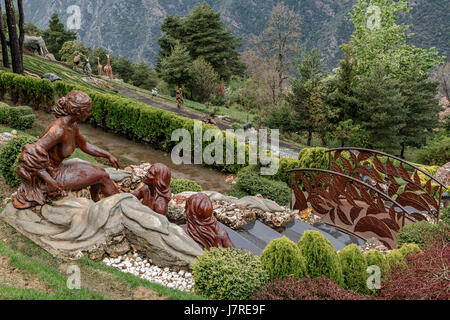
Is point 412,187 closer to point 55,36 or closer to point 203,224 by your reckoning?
point 203,224

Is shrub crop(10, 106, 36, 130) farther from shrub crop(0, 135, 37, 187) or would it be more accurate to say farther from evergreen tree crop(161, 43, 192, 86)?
evergreen tree crop(161, 43, 192, 86)

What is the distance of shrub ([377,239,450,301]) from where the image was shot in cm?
409

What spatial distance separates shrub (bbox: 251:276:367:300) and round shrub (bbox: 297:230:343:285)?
1.12ft

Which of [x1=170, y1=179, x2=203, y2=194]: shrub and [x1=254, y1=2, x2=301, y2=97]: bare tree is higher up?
[x1=254, y1=2, x2=301, y2=97]: bare tree

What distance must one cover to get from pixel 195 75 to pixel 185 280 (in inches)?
1163

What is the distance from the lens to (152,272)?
5.20m

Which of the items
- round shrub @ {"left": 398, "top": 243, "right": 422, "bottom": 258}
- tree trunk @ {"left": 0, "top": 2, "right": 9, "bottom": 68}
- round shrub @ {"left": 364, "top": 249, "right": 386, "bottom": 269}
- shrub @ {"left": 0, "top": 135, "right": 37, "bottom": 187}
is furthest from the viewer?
tree trunk @ {"left": 0, "top": 2, "right": 9, "bottom": 68}

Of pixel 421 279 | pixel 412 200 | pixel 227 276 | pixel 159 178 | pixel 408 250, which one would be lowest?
pixel 412 200

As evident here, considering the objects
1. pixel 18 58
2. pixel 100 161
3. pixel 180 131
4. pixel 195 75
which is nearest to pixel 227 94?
pixel 195 75

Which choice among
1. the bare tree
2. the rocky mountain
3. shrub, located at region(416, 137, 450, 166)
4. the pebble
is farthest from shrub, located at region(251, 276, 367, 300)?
the rocky mountain

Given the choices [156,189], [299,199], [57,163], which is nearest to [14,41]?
[57,163]

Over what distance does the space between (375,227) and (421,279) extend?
4.09 metres

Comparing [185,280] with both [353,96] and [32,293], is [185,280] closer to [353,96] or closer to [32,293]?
[32,293]

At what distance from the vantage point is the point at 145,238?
528cm
